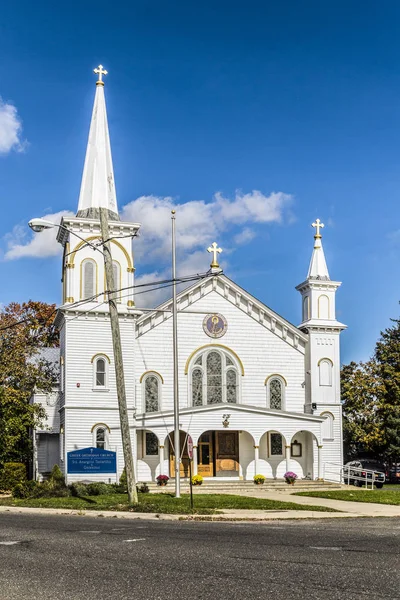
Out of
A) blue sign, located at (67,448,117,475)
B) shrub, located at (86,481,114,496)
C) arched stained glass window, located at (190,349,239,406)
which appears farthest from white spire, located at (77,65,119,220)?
shrub, located at (86,481,114,496)

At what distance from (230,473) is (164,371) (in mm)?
5999

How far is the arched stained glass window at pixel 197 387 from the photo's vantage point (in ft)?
143

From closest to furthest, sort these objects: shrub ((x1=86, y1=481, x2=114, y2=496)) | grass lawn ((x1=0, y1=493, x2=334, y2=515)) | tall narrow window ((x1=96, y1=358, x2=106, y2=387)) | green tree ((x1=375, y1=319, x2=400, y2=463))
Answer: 1. grass lawn ((x1=0, y1=493, x2=334, y2=515))
2. shrub ((x1=86, y1=481, x2=114, y2=496))
3. tall narrow window ((x1=96, y1=358, x2=106, y2=387))
4. green tree ((x1=375, y1=319, x2=400, y2=463))

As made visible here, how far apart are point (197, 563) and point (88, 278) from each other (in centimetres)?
3067

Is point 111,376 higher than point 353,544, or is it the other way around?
point 111,376

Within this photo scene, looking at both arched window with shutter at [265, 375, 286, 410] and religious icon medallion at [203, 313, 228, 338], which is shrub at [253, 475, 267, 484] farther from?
religious icon medallion at [203, 313, 228, 338]

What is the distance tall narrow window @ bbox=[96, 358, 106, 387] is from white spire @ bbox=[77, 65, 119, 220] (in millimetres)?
7000

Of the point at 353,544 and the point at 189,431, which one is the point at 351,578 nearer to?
the point at 353,544

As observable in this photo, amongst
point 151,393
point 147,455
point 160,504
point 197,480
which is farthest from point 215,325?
point 160,504

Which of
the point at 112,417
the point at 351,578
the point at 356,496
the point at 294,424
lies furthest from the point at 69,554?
the point at 294,424

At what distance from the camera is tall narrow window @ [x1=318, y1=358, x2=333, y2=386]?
149 ft

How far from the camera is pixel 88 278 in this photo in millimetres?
42219

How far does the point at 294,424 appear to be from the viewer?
43.2 meters

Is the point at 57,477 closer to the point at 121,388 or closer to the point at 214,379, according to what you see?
the point at 214,379
